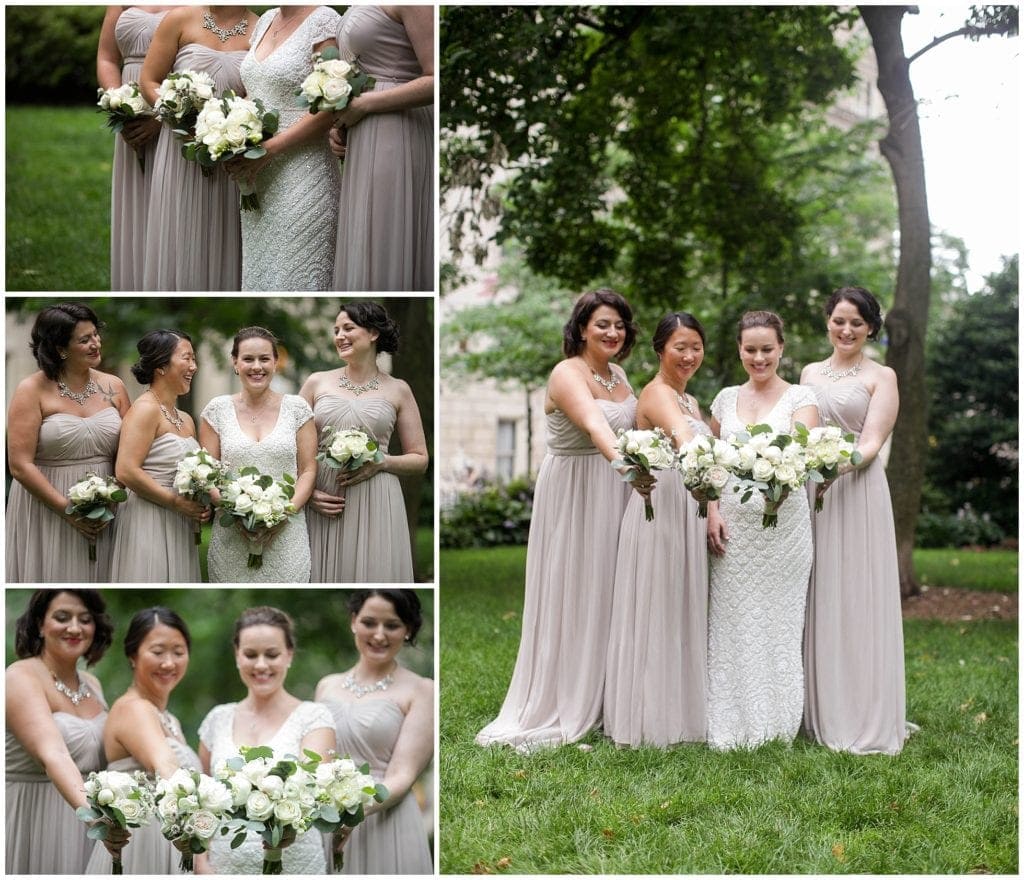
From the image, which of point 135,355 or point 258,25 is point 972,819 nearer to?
point 135,355

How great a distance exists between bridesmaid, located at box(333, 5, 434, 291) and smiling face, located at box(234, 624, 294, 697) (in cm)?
143

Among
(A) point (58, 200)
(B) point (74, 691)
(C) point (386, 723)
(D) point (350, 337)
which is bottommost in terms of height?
(C) point (386, 723)

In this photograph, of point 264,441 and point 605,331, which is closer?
point 264,441

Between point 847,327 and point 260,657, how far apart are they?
336 cm

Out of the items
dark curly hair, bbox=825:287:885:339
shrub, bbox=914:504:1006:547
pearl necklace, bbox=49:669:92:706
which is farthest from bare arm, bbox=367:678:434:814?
shrub, bbox=914:504:1006:547

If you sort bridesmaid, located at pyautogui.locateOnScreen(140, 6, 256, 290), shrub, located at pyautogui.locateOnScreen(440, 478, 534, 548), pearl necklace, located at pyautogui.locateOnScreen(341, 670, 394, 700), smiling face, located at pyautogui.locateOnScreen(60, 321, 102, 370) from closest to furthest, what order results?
1. smiling face, located at pyautogui.locateOnScreen(60, 321, 102, 370)
2. pearl necklace, located at pyautogui.locateOnScreen(341, 670, 394, 700)
3. bridesmaid, located at pyautogui.locateOnScreen(140, 6, 256, 290)
4. shrub, located at pyautogui.locateOnScreen(440, 478, 534, 548)

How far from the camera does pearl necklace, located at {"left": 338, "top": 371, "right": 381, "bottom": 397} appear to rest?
460cm

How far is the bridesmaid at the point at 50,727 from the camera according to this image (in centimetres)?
432

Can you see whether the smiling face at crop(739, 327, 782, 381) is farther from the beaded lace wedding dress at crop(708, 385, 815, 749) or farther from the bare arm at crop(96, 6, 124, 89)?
the bare arm at crop(96, 6, 124, 89)

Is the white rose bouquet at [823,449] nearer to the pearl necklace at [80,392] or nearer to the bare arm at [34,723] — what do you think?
the pearl necklace at [80,392]

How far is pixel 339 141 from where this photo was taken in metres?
4.64

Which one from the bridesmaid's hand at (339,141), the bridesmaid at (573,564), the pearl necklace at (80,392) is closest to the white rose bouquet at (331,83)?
the bridesmaid's hand at (339,141)

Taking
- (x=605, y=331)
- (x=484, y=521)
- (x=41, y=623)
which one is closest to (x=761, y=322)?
(x=605, y=331)

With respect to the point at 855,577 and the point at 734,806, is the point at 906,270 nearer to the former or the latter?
the point at 855,577
